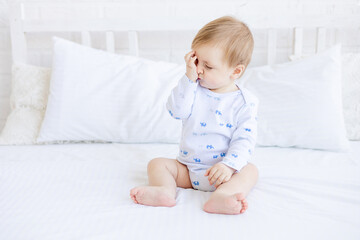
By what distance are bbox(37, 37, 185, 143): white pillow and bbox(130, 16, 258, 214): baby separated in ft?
→ 1.27

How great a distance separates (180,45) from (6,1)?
0.89 meters

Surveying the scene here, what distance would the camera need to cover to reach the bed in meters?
0.65

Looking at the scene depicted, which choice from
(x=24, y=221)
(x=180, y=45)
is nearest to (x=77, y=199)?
(x=24, y=221)

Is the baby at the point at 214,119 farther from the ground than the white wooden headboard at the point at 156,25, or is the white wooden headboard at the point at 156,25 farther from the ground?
the white wooden headboard at the point at 156,25

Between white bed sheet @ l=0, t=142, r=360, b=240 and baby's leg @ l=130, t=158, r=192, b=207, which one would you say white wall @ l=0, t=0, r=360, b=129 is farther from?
baby's leg @ l=130, t=158, r=192, b=207

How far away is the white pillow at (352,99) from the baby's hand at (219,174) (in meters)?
0.77

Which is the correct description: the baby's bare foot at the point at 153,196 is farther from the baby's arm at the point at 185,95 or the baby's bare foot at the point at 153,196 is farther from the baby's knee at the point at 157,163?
the baby's arm at the point at 185,95

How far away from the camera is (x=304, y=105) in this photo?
1257 mm

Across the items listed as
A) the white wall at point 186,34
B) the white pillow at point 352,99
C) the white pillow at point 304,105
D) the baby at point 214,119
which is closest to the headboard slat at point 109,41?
the white wall at point 186,34

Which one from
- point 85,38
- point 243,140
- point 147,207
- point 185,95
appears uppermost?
point 85,38

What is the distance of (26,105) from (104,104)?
365 millimetres

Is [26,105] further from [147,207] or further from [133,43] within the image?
[147,207]

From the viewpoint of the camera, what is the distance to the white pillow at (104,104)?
1.32 metres

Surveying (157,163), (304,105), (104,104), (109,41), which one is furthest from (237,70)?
(109,41)
